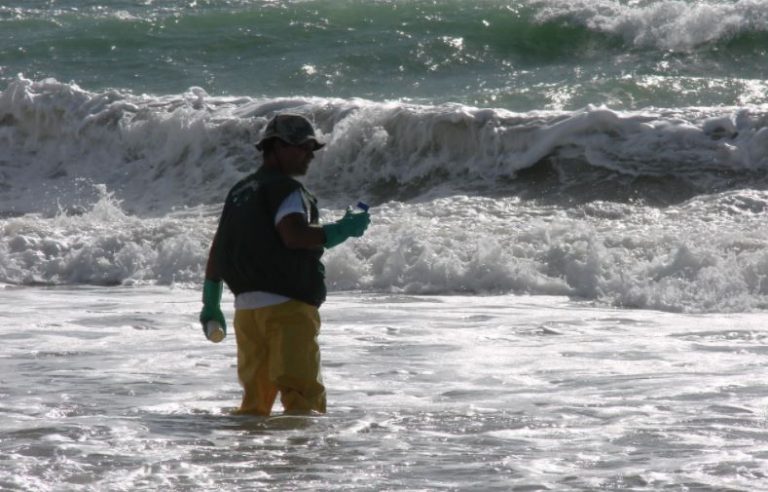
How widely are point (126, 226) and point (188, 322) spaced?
3.98 metres

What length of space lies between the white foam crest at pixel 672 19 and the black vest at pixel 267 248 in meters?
14.9

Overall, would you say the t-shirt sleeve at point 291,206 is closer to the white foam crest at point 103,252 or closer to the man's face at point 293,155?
the man's face at point 293,155

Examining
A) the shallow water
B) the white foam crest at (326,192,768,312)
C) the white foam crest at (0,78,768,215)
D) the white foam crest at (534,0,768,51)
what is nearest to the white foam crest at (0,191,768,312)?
the white foam crest at (326,192,768,312)

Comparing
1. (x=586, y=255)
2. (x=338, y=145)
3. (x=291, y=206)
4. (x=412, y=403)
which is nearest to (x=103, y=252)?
(x=338, y=145)

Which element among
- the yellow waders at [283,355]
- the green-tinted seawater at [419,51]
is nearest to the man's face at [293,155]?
the yellow waders at [283,355]

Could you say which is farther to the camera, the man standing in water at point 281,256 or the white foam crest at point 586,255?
the white foam crest at point 586,255

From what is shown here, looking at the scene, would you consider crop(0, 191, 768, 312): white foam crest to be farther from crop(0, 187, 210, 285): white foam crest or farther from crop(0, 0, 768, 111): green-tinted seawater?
crop(0, 0, 768, 111): green-tinted seawater

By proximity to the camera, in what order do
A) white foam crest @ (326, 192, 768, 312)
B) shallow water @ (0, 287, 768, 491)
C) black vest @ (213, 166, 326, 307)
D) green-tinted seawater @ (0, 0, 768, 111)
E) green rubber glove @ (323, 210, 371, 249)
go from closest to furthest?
shallow water @ (0, 287, 768, 491) → green rubber glove @ (323, 210, 371, 249) → black vest @ (213, 166, 326, 307) → white foam crest @ (326, 192, 768, 312) → green-tinted seawater @ (0, 0, 768, 111)

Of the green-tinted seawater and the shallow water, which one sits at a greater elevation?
the green-tinted seawater

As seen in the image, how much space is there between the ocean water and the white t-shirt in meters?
0.51

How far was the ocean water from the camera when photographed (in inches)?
226

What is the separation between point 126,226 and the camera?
43.5ft

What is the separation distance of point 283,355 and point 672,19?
1596 centimetres

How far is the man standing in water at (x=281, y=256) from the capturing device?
18.8ft
